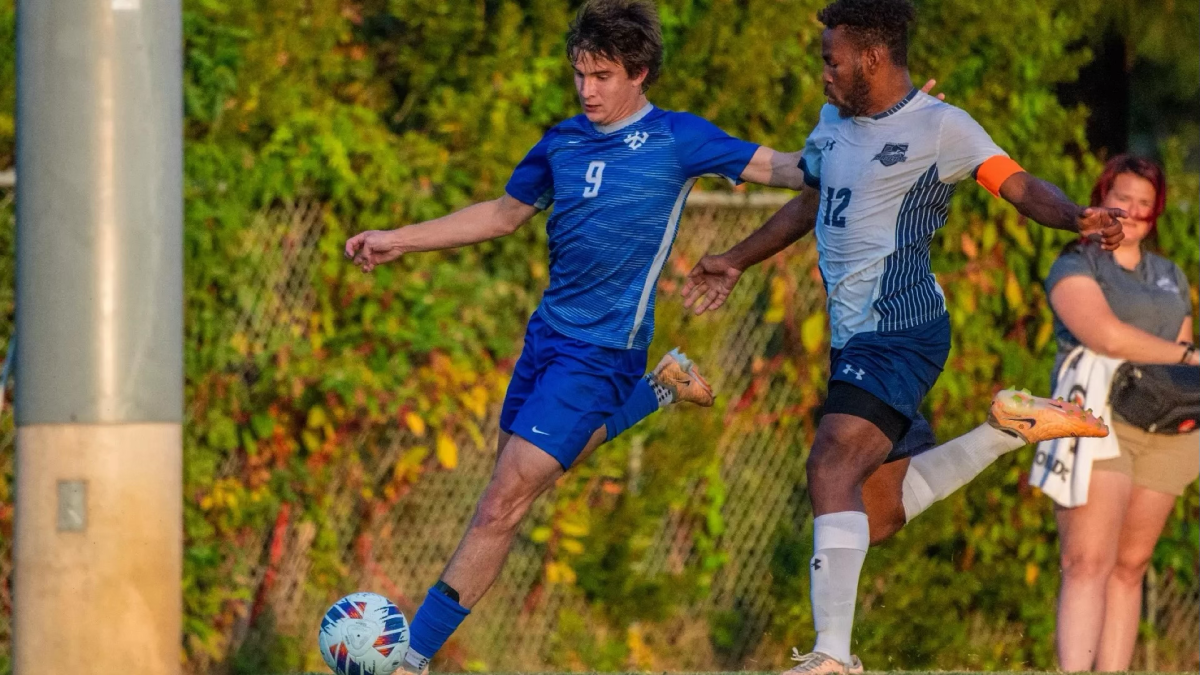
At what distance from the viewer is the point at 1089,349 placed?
682cm

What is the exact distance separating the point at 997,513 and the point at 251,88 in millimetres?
4291

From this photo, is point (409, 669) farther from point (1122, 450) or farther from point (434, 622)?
point (1122, 450)

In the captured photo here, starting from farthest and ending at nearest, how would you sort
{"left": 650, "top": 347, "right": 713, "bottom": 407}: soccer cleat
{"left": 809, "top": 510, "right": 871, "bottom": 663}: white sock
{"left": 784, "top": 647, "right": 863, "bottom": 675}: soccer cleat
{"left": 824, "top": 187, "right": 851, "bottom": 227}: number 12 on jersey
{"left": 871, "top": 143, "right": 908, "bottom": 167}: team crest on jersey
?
{"left": 650, "top": 347, "right": 713, "bottom": 407}: soccer cleat, {"left": 824, "top": 187, "right": 851, "bottom": 227}: number 12 on jersey, {"left": 871, "top": 143, "right": 908, "bottom": 167}: team crest on jersey, {"left": 809, "top": 510, "right": 871, "bottom": 663}: white sock, {"left": 784, "top": 647, "right": 863, "bottom": 675}: soccer cleat

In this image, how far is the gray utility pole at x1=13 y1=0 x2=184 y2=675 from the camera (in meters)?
5.89

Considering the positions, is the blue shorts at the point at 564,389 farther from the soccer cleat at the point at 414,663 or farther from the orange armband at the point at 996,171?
the orange armband at the point at 996,171

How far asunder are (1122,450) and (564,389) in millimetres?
2572

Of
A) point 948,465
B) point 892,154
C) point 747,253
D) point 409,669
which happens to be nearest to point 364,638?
point 409,669

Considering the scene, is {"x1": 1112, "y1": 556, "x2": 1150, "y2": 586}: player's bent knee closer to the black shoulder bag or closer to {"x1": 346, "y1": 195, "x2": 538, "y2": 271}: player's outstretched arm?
the black shoulder bag

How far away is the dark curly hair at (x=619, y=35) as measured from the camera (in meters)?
5.68

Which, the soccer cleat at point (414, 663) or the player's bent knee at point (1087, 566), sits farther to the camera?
the player's bent knee at point (1087, 566)

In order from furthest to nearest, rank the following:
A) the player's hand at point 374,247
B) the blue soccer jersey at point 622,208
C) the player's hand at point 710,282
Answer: the player's hand at point 374,247
the player's hand at point 710,282
the blue soccer jersey at point 622,208

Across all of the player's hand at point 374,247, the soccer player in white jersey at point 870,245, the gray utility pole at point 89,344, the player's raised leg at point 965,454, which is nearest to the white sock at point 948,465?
the player's raised leg at point 965,454

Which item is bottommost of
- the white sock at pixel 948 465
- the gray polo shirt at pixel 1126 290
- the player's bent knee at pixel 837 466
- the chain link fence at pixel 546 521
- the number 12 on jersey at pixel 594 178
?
the chain link fence at pixel 546 521

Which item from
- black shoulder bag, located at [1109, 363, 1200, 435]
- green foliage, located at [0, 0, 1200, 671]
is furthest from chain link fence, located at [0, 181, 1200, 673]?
black shoulder bag, located at [1109, 363, 1200, 435]
